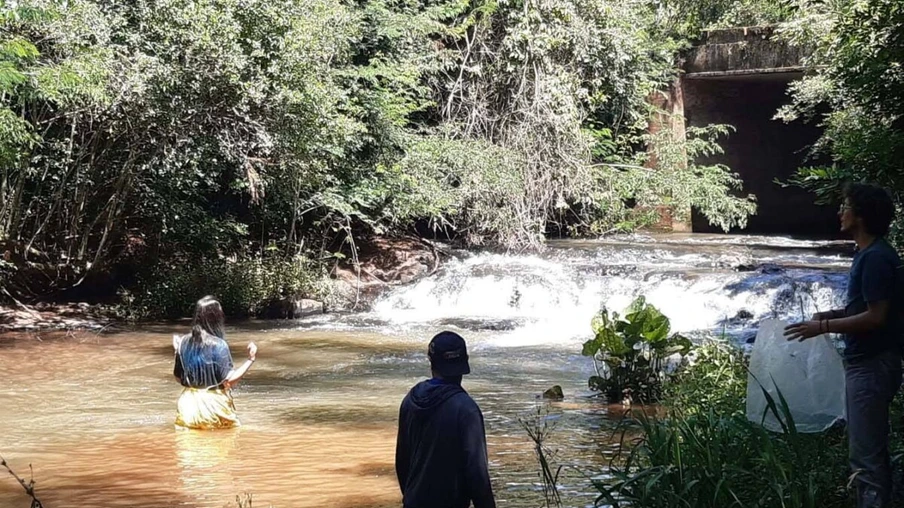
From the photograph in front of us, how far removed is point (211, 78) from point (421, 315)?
221 inches

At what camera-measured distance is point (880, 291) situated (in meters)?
4.19

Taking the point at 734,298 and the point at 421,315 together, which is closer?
the point at 734,298

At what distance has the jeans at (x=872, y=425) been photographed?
4.18 m

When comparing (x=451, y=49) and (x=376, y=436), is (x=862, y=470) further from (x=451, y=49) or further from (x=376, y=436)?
(x=451, y=49)

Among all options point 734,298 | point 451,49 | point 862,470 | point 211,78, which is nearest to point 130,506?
point 862,470

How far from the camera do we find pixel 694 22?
27734 mm

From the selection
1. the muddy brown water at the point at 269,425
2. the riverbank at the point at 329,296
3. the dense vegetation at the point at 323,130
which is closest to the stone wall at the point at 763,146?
the dense vegetation at the point at 323,130

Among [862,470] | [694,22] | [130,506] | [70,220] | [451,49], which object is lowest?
[130,506]

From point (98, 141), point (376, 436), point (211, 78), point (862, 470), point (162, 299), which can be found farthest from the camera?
point (162, 299)

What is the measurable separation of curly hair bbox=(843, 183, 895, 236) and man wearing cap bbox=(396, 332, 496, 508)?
198cm

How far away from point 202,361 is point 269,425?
110cm

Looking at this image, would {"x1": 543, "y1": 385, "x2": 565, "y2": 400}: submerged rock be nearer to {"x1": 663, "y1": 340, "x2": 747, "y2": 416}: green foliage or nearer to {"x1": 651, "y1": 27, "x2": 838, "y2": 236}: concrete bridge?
{"x1": 663, "y1": 340, "x2": 747, "y2": 416}: green foliage

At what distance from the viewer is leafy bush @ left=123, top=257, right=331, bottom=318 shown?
55.4 ft

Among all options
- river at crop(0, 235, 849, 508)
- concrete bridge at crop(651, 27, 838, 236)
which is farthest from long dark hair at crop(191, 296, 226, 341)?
concrete bridge at crop(651, 27, 838, 236)
